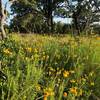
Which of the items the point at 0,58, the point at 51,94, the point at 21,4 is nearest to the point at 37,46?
the point at 0,58

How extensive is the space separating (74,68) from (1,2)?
344cm

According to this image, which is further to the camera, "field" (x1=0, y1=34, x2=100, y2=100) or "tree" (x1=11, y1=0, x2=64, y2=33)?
"tree" (x1=11, y1=0, x2=64, y2=33)

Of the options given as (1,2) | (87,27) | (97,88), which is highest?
(1,2)

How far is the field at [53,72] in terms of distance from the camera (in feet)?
12.7

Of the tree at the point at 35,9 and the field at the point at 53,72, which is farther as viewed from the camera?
the tree at the point at 35,9

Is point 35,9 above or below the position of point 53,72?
above

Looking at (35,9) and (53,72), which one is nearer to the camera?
(53,72)

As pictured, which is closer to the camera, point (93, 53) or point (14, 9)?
point (93, 53)

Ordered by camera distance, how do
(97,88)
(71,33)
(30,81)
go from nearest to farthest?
(30,81) < (97,88) < (71,33)

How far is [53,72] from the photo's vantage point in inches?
190

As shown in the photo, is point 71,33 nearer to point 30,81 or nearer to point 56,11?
point 30,81

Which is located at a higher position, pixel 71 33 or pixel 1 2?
pixel 1 2

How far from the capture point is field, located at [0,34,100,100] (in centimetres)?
386

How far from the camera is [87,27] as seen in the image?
19.9 feet
